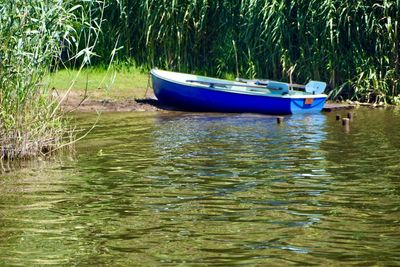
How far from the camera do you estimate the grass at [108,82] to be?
22547 mm

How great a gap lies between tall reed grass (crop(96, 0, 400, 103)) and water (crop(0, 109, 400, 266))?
5.12 metres

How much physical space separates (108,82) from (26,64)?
10.4 metres

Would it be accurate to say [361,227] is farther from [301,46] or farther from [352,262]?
[301,46]

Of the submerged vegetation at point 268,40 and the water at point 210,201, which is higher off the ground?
the submerged vegetation at point 268,40

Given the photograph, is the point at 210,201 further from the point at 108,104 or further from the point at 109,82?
the point at 109,82

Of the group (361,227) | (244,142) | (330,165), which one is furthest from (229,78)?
(361,227)

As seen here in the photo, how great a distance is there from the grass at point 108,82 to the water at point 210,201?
17.7 ft

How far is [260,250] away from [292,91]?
13.2m

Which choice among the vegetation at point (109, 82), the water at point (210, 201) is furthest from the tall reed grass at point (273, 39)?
the water at point (210, 201)

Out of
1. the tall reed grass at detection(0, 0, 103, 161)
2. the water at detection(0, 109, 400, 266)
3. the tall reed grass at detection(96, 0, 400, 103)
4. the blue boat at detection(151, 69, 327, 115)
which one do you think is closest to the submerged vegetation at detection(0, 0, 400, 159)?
the tall reed grass at detection(96, 0, 400, 103)

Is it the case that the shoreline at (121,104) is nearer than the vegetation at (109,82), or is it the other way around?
the shoreline at (121,104)

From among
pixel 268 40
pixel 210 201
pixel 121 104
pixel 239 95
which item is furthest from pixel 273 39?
pixel 210 201

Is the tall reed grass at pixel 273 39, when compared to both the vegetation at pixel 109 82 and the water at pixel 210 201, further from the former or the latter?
the water at pixel 210 201

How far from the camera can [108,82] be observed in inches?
917
